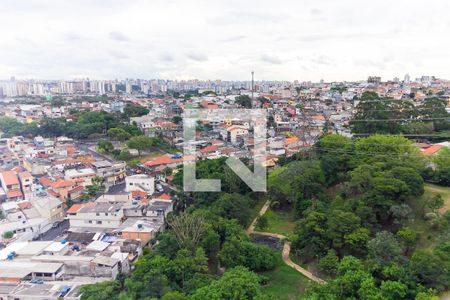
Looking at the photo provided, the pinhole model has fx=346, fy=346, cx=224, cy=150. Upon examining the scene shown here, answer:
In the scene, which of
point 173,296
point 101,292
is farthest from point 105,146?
point 173,296

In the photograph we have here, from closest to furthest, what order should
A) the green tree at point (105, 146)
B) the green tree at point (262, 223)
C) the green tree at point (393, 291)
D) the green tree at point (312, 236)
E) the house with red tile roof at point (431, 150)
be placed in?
1. the green tree at point (393, 291)
2. the green tree at point (312, 236)
3. the green tree at point (262, 223)
4. the house with red tile roof at point (431, 150)
5. the green tree at point (105, 146)

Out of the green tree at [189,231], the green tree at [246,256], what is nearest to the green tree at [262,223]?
the green tree at [246,256]

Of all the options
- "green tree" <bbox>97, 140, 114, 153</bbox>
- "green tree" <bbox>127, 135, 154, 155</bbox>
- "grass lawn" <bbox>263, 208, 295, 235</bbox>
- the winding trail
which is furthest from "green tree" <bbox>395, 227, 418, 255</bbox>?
"green tree" <bbox>97, 140, 114, 153</bbox>

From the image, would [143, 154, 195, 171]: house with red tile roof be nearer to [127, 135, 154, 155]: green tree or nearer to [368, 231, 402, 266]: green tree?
[127, 135, 154, 155]: green tree

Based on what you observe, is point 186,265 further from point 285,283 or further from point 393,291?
point 393,291

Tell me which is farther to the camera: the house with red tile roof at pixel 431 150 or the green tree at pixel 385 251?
the house with red tile roof at pixel 431 150

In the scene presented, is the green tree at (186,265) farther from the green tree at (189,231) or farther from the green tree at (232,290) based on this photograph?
the green tree at (232,290)
